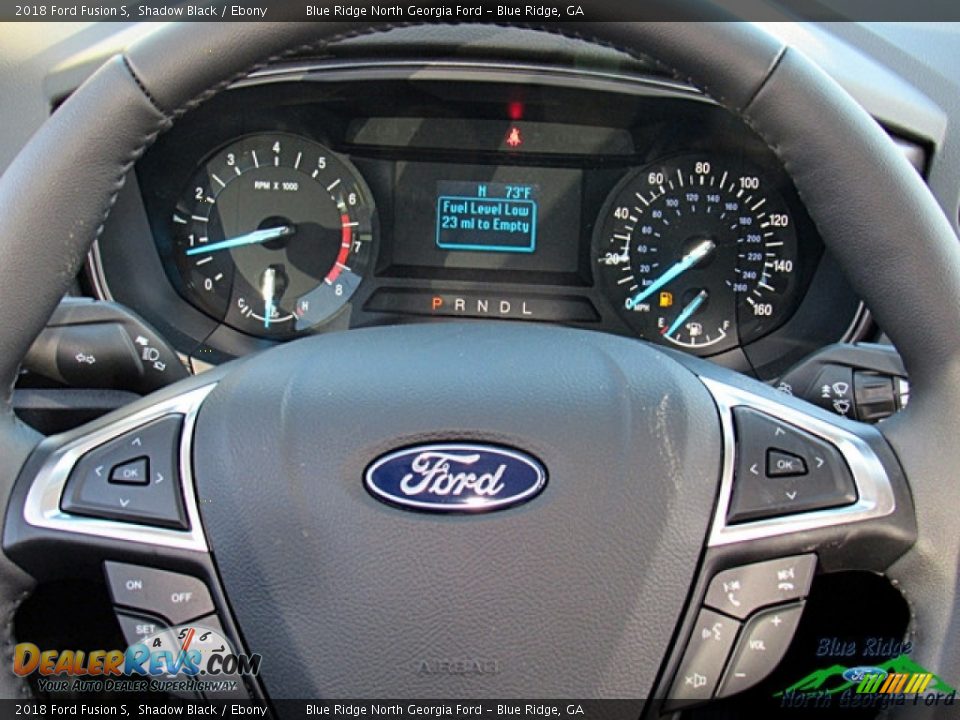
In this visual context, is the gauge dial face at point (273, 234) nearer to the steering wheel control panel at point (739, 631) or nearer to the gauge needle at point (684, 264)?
the gauge needle at point (684, 264)

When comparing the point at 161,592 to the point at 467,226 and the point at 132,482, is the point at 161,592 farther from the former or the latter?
the point at 467,226

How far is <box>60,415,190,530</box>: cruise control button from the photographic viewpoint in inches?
49.9

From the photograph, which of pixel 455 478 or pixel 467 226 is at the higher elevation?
pixel 455 478

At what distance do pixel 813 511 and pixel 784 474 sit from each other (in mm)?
48

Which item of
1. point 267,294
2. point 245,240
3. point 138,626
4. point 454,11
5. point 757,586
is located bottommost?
point 267,294

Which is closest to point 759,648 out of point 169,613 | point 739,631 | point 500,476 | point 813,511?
point 739,631

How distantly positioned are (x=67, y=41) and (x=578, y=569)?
6.25 ft

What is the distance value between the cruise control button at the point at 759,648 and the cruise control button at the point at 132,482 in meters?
0.57

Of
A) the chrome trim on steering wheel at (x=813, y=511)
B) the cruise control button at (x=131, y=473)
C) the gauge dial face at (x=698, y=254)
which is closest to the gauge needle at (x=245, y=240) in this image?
the gauge dial face at (x=698, y=254)

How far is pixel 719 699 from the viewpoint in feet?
4.09

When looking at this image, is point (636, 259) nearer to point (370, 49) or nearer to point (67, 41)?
point (370, 49)

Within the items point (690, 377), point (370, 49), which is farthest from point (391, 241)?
point (690, 377)

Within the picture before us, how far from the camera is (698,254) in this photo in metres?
2.84

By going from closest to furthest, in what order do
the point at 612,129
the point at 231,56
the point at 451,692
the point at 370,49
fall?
the point at 451,692 → the point at 231,56 → the point at 370,49 → the point at 612,129
